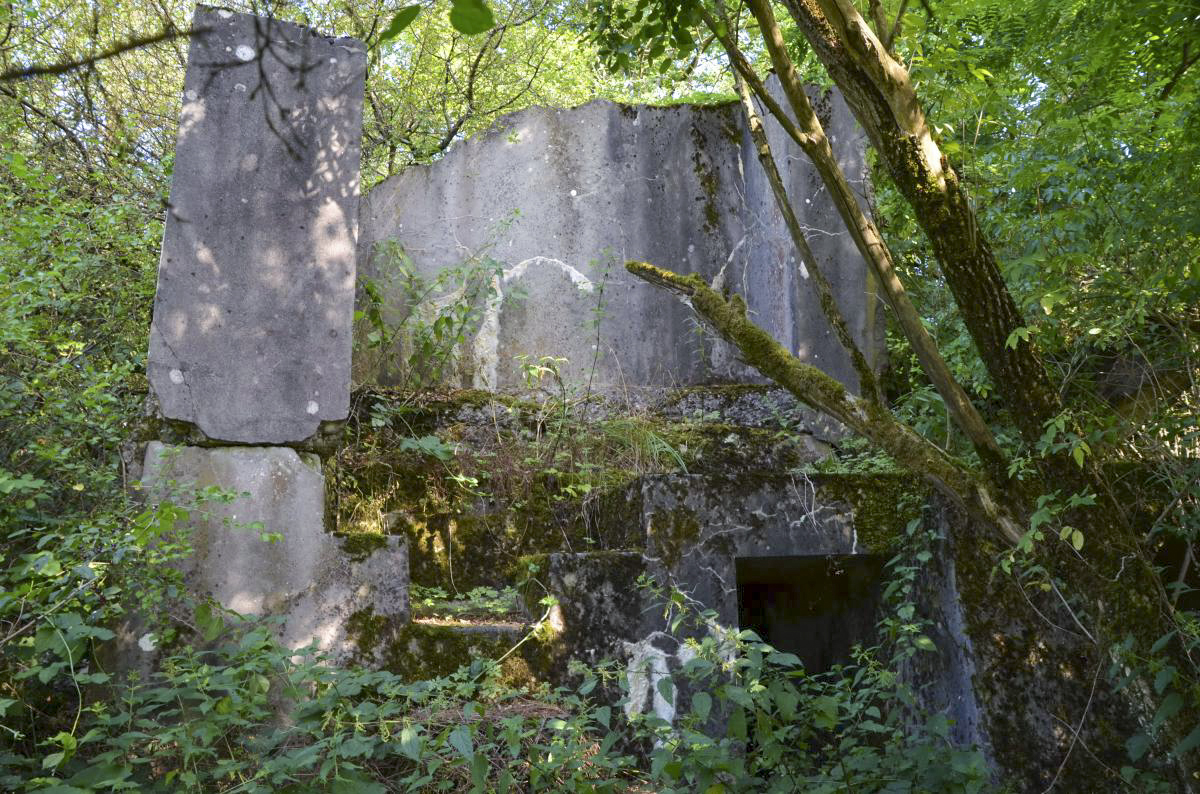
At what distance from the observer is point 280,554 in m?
3.71

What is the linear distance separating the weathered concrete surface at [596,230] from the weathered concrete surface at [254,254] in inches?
65.4

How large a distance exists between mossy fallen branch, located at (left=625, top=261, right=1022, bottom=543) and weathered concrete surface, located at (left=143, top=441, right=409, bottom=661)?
5.01ft

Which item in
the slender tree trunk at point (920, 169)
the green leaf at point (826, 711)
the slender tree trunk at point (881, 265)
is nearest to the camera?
the slender tree trunk at point (920, 169)

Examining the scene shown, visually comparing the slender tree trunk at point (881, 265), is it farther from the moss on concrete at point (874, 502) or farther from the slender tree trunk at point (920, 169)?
the moss on concrete at point (874, 502)

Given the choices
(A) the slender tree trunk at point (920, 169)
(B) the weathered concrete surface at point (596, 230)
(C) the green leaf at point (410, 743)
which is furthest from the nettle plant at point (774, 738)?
(B) the weathered concrete surface at point (596, 230)

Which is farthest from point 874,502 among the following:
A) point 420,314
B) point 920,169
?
point 420,314

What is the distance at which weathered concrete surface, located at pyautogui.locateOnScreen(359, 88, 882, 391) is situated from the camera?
5773mm

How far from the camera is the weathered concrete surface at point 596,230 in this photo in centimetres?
577

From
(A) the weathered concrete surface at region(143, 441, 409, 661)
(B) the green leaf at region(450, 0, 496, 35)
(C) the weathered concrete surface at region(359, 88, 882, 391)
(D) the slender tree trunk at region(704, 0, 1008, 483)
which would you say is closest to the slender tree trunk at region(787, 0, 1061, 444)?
(D) the slender tree trunk at region(704, 0, 1008, 483)

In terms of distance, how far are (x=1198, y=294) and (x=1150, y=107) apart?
35.2 inches

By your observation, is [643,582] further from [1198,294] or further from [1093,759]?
[1198,294]

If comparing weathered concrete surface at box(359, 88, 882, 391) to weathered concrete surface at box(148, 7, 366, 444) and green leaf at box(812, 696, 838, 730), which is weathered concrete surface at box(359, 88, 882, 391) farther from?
green leaf at box(812, 696, 838, 730)

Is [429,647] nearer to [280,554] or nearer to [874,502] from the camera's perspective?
[280,554]

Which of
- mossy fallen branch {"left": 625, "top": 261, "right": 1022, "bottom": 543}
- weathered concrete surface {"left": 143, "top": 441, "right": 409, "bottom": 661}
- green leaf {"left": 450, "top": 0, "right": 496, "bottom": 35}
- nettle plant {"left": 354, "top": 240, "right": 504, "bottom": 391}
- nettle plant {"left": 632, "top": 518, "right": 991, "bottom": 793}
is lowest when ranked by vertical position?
nettle plant {"left": 632, "top": 518, "right": 991, "bottom": 793}
